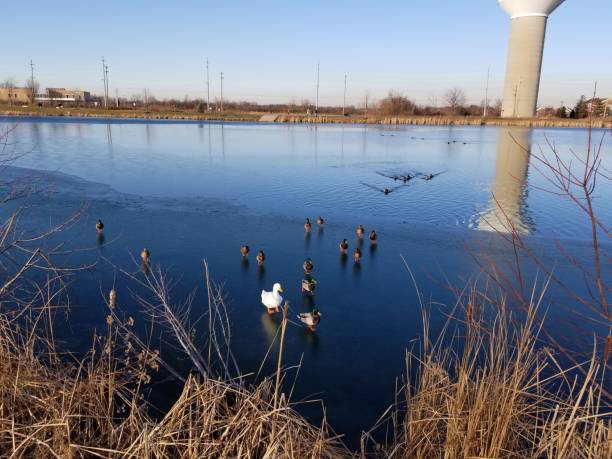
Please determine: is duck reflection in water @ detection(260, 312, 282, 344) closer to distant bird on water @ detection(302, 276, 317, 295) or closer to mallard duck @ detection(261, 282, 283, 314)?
mallard duck @ detection(261, 282, 283, 314)

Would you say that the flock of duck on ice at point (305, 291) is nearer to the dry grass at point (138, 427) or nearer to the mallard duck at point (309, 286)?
the mallard duck at point (309, 286)

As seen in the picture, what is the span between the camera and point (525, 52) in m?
68.4

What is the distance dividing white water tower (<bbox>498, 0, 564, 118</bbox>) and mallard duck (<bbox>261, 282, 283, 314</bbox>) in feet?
242

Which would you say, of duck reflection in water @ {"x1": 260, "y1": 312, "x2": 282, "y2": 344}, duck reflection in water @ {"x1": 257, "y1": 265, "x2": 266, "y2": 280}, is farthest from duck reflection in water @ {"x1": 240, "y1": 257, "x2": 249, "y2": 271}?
duck reflection in water @ {"x1": 260, "y1": 312, "x2": 282, "y2": 344}

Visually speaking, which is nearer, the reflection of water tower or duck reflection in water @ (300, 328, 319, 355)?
duck reflection in water @ (300, 328, 319, 355)

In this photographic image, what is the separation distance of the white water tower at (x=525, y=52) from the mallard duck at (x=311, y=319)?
74020 millimetres

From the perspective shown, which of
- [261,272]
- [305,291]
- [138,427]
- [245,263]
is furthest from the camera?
[245,263]

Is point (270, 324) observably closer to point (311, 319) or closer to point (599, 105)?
point (311, 319)

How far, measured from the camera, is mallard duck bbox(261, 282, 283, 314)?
283 inches

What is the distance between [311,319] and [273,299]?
2.67ft

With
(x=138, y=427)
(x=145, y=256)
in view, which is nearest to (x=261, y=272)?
(x=145, y=256)

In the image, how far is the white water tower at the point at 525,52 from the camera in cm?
6744

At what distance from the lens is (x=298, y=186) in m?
18.0

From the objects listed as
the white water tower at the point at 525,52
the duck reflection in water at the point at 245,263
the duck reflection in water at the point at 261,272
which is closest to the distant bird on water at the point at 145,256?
the duck reflection in water at the point at 245,263
